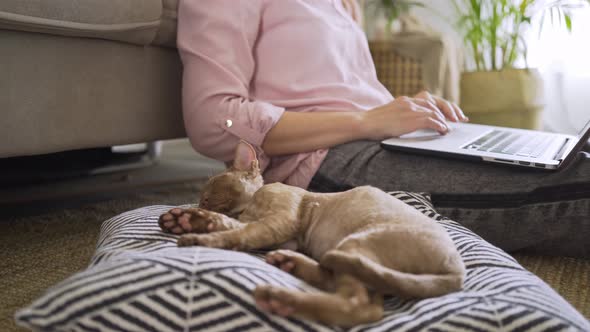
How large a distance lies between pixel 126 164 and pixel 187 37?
108 centimetres

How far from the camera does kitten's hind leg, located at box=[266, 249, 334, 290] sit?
723 millimetres

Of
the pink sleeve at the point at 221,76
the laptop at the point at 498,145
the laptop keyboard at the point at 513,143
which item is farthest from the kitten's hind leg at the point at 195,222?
the laptop keyboard at the point at 513,143

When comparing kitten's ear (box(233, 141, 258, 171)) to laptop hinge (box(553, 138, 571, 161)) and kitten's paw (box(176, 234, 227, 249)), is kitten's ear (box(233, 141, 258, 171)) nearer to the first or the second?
kitten's paw (box(176, 234, 227, 249))

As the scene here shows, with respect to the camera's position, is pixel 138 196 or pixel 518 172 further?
pixel 138 196

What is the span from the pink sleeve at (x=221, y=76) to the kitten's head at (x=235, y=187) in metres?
0.25

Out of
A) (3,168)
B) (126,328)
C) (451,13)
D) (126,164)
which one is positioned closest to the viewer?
(126,328)

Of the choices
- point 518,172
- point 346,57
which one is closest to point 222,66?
point 346,57

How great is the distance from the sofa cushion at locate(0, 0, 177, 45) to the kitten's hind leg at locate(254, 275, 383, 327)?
0.80m

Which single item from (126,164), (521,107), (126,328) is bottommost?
(126,164)

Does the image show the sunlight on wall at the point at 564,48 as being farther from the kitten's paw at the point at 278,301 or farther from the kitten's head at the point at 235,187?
the kitten's paw at the point at 278,301

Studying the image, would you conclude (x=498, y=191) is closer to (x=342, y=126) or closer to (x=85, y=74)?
(x=342, y=126)

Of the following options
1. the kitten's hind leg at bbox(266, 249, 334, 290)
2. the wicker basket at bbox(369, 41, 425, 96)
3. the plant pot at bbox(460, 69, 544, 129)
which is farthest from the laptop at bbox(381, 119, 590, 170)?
the wicker basket at bbox(369, 41, 425, 96)

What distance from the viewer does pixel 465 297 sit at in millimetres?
704

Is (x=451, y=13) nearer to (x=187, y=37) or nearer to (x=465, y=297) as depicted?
(x=187, y=37)
